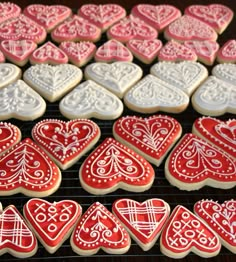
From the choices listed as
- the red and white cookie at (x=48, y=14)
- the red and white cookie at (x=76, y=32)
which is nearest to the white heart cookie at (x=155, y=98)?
the red and white cookie at (x=76, y=32)

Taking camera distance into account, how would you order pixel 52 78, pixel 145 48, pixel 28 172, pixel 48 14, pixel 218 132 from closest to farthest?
1. pixel 28 172
2. pixel 218 132
3. pixel 52 78
4. pixel 145 48
5. pixel 48 14

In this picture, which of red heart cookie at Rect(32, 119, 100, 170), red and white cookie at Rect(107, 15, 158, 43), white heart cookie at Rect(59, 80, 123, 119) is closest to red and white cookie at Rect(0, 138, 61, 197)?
red heart cookie at Rect(32, 119, 100, 170)

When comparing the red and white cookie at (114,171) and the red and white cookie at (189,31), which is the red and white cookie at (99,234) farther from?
the red and white cookie at (189,31)

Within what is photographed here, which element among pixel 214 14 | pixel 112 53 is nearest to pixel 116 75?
pixel 112 53

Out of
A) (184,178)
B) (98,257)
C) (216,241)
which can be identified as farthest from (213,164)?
(98,257)

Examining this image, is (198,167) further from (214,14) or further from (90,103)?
(214,14)

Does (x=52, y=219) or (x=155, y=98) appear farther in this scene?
(x=155, y=98)
